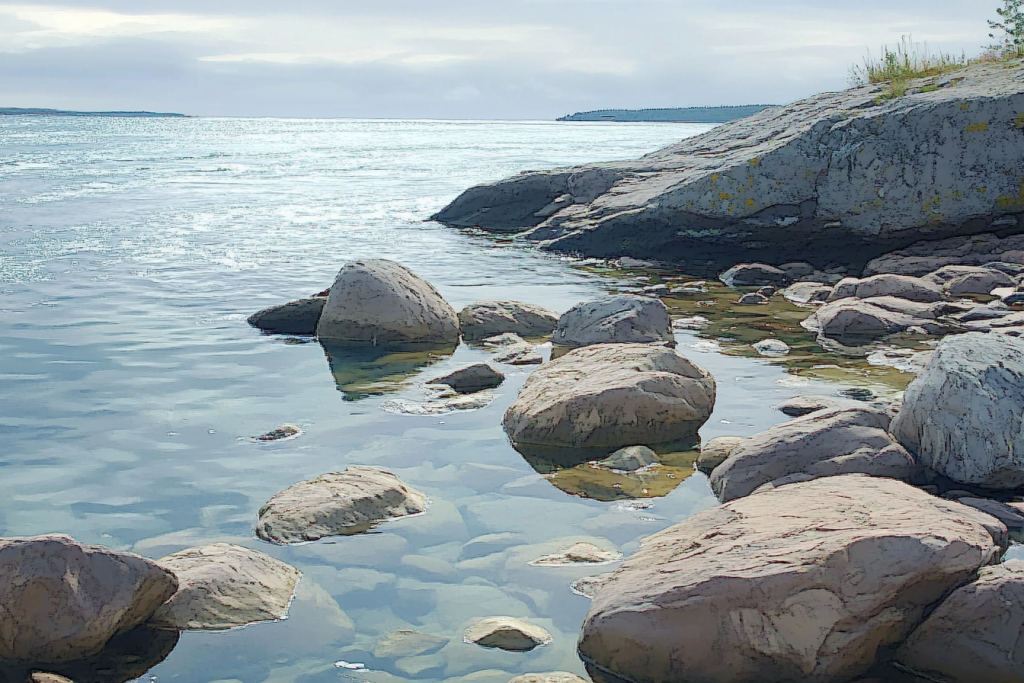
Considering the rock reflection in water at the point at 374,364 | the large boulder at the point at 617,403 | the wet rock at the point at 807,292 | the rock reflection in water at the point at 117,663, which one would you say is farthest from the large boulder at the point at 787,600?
the wet rock at the point at 807,292

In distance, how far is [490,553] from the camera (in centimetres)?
442

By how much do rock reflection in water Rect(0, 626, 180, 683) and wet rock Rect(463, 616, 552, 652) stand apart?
113cm

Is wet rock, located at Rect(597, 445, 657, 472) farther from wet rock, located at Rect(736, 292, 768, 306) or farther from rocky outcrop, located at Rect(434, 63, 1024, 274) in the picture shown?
rocky outcrop, located at Rect(434, 63, 1024, 274)

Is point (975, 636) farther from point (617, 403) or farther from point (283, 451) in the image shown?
point (283, 451)

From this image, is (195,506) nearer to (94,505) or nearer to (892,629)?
(94,505)

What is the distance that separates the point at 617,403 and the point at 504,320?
345cm

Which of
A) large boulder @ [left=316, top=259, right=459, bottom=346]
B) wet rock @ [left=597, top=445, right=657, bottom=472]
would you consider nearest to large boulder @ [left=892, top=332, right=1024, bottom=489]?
wet rock @ [left=597, top=445, right=657, bottom=472]

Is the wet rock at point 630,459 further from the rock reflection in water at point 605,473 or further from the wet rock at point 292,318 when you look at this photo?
the wet rock at point 292,318

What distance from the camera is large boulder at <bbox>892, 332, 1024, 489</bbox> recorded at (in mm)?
4895

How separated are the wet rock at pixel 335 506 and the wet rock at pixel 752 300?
6.57 m

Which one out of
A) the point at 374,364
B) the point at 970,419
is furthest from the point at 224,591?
the point at 374,364

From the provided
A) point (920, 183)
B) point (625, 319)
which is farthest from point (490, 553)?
point (920, 183)

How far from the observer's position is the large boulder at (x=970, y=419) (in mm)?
4895

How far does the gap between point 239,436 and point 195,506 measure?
1140 millimetres
